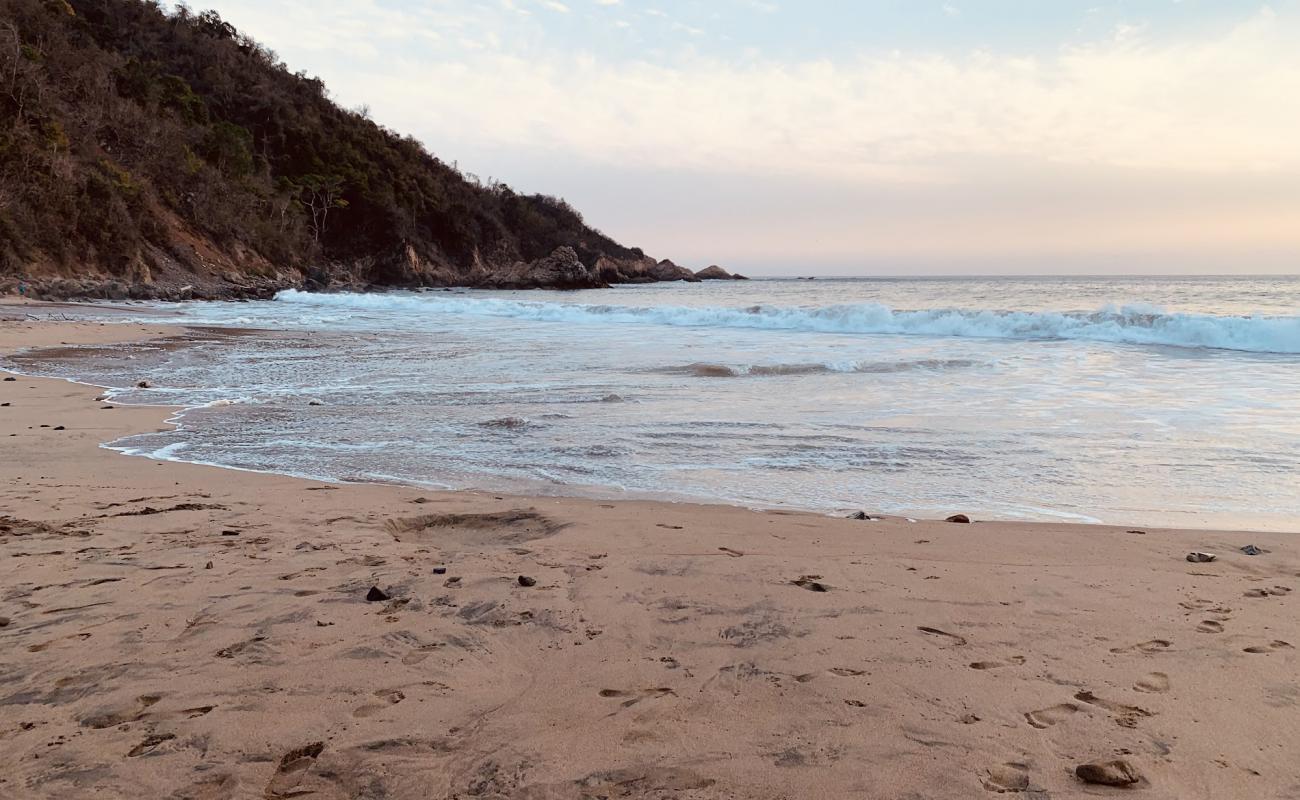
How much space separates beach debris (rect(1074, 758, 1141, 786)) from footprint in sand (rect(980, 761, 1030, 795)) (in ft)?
0.39

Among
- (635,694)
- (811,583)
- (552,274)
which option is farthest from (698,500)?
(552,274)

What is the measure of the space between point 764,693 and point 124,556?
2.69 metres

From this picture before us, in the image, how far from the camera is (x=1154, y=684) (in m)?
2.19

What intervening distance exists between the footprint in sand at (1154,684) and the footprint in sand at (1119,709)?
134mm

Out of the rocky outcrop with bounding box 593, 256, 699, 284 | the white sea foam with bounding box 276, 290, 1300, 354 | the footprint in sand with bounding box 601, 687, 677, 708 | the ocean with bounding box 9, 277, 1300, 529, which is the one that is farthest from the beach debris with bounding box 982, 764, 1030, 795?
the rocky outcrop with bounding box 593, 256, 699, 284

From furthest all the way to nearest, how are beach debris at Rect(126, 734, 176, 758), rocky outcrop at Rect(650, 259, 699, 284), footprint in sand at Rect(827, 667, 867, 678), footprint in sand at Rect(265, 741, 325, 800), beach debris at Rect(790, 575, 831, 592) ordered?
rocky outcrop at Rect(650, 259, 699, 284) < beach debris at Rect(790, 575, 831, 592) < footprint in sand at Rect(827, 667, 867, 678) < beach debris at Rect(126, 734, 176, 758) < footprint in sand at Rect(265, 741, 325, 800)

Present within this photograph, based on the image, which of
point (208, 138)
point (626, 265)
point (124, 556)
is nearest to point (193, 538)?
point (124, 556)

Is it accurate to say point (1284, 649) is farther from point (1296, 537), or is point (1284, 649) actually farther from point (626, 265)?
point (626, 265)

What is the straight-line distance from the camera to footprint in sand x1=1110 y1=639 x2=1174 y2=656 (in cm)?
242

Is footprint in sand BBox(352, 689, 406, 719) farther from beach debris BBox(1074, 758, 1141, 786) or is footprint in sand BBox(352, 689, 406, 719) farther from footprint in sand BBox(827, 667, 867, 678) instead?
beach debris BBox(1074, 758, 1141, 786)

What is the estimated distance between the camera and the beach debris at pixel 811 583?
2.93 meters

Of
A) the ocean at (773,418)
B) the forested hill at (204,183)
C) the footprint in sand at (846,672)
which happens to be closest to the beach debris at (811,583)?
the footprint in sand at (846,672)

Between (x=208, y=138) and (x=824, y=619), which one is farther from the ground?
(x=208, y=138)

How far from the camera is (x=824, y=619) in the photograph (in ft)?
8.68
